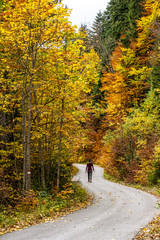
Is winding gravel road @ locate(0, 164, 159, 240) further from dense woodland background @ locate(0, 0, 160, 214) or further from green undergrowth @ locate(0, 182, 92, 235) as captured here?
dense woodland background @ locate(0, 0, 160, 214)

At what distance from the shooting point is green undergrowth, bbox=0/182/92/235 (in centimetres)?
878

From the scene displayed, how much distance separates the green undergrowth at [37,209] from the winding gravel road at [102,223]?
0.55 m

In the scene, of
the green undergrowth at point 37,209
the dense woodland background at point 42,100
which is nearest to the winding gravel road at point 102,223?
the green undergrowth at point 37,209

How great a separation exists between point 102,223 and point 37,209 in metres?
3.07

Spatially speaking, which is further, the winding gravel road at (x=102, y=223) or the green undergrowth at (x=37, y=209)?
the green undergrowth at (x=37, y=209)

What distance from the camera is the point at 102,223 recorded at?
28.0 feet

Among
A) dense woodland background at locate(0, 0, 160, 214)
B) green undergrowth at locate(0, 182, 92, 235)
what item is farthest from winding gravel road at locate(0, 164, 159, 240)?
dense woodland background at locate(0, 0, 160, 214)

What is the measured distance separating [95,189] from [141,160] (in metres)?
4.62

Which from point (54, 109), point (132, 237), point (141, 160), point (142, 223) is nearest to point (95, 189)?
point (141, 160)

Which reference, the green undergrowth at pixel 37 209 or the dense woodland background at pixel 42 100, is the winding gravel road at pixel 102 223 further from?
the dense woodland background at pixel 42 100

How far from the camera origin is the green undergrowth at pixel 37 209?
8.78 m

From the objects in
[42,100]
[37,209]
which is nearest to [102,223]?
[37,209]

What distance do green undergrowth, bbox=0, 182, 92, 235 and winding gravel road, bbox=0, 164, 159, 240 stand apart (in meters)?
0.55

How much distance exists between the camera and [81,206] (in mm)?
11609
